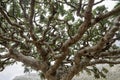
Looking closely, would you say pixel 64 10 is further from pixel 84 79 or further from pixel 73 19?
pixel 84 79

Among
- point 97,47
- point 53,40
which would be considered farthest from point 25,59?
point 97,47

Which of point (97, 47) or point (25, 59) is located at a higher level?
point (97, 47)

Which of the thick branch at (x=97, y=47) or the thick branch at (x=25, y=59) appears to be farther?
the thick branch at (x=25, y=59)

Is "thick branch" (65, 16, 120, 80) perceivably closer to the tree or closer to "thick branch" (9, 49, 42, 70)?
the tree

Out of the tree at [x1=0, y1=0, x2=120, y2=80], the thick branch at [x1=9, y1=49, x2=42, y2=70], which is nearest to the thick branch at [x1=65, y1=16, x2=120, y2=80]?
the tree at [x1=0, y1=0, x2=120, y2=80]

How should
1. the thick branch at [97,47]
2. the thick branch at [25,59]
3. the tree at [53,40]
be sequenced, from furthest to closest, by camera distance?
1. the thick branch at [25,59]
2. the tree at [53,40]
3. the thick branch at [97,47]

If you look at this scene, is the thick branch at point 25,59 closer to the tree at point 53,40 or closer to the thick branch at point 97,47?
the tree at point 53,40

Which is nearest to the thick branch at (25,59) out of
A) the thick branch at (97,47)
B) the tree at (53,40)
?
the tree at (53,40)

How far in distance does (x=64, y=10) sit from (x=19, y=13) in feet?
5.28

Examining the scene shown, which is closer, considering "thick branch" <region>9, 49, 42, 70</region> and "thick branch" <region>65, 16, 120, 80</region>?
"thick branch" <region>65, 16, 120, 80</region>

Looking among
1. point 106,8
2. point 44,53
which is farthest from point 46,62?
point 106,8

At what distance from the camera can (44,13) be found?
9055 mm

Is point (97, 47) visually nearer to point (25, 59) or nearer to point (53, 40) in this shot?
point (53, 40)

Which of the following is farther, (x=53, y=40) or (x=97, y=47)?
(x=53, y=40)
